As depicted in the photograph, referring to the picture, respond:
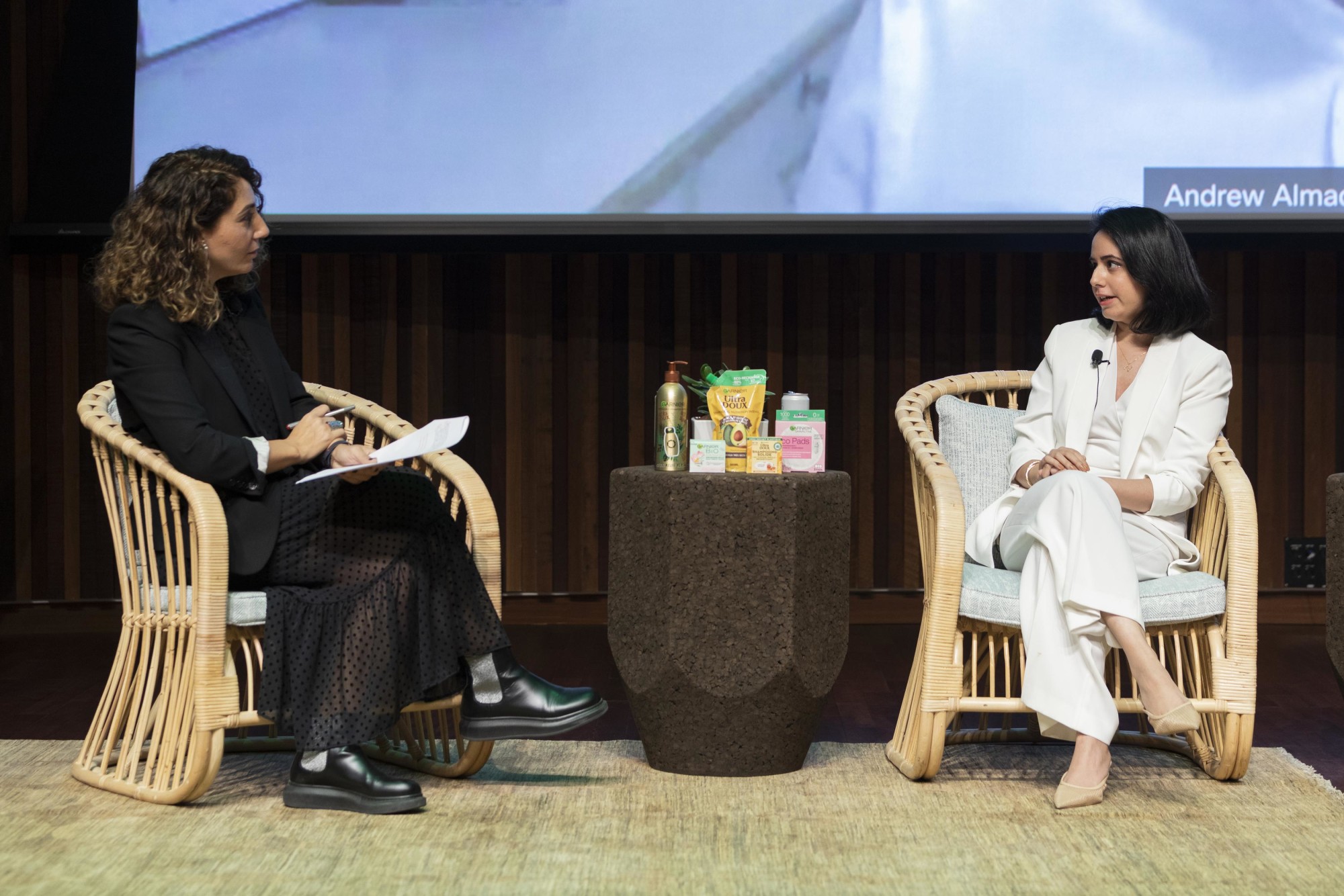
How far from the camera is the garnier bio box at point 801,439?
235cm

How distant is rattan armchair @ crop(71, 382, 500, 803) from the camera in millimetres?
2016

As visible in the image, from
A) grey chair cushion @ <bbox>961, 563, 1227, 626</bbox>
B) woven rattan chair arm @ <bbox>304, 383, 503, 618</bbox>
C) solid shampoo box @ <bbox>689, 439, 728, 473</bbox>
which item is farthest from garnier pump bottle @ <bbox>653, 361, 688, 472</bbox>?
grey chair cushion @ <bbox>961, 563, 1227, 626</bbox>

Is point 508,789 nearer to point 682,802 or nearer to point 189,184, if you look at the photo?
point 682,802

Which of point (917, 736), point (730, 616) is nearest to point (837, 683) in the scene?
point (917, 736)

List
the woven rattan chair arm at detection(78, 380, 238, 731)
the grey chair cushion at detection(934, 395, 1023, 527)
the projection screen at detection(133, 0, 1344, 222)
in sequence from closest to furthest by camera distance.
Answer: the woven rattan chair arm at detection(78, 380, 238, 731) < the grey chair cushion at detection(934, 395, 1023, 527) < the projection screen at detection(133, 0, 1344, 222)

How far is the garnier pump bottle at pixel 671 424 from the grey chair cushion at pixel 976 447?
1.94ft

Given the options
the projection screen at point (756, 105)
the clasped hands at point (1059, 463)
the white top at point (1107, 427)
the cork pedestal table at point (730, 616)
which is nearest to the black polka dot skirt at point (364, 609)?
the cork pedestal table at point (730, 616)

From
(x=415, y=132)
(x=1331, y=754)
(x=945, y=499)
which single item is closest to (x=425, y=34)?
(x=415, y=132)

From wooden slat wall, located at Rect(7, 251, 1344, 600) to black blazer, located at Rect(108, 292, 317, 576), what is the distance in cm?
183

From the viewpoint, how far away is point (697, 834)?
1.95m

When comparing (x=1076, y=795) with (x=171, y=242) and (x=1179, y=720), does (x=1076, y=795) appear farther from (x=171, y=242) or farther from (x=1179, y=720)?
(x=171, y=242)

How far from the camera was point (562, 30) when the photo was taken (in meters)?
3.69

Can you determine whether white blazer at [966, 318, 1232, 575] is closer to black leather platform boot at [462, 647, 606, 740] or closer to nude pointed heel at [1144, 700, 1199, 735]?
nude pointed heel at [1144, 700, 1199, 735]

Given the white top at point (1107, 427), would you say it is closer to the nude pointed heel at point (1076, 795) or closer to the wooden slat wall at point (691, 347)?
the nude pointed heel at point (1076, 795)
